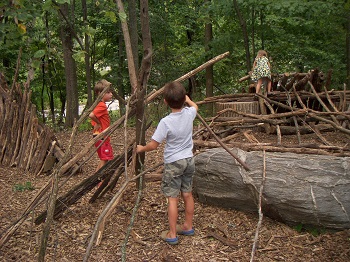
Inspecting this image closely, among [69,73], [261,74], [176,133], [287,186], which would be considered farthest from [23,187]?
[69,73]

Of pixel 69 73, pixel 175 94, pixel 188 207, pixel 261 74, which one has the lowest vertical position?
pixel 188 207

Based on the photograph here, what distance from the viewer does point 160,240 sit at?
4016mm

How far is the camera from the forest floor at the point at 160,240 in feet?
12.4

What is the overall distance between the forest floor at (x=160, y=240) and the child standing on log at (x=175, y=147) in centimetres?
25

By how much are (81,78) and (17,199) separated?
578 inches

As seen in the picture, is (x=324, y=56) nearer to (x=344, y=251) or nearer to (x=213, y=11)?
(x=213, y=11)

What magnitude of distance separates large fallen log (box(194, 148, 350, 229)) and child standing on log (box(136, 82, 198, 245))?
642 millimetres

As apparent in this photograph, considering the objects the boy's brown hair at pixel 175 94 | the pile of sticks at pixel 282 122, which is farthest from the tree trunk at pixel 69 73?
the boy's brown hair at pixel 175 94

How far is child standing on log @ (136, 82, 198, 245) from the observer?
12.0 ft

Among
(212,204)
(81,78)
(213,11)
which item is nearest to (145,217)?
(212,204)

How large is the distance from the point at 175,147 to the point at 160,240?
0.89 metres

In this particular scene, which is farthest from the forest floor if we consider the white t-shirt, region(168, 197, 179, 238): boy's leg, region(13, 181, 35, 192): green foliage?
the white t-shirt

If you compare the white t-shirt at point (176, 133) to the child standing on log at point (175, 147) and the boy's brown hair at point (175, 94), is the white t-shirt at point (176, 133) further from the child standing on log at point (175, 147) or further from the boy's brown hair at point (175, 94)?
the boy's brown hair at point (175, 94)

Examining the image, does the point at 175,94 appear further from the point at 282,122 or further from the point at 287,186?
the point at 282,122
